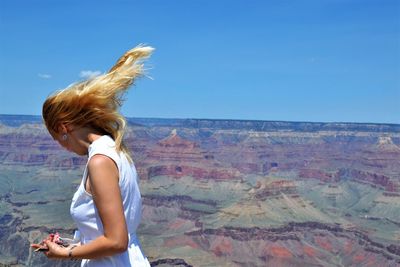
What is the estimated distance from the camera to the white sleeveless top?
2.49 m

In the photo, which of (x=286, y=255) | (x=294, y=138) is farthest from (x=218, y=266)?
(x=294, y=138)

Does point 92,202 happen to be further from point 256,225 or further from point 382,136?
point 382,136

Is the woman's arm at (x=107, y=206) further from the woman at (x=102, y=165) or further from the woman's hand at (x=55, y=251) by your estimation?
the woman's hand at (x=55, y=251)

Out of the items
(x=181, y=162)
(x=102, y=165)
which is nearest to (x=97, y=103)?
(x=102, y=165)

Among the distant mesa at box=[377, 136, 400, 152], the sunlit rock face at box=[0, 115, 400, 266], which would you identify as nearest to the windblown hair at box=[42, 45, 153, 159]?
the sunlit rock face at box=[0, 115, 400, 266]

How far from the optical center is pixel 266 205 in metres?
119

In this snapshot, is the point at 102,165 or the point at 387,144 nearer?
the point at 102,165

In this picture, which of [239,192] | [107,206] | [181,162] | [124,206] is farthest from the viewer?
[181,162]

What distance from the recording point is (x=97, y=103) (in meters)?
2.65

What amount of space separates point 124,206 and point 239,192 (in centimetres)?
14191

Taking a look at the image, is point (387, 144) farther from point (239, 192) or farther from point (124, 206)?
point (124, 206)

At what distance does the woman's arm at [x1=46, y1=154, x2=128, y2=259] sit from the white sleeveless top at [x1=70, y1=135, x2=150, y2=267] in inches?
2.3

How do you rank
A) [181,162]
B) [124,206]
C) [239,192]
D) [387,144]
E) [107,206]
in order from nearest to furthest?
[107,206] → [124,206] → [239,192] → [181,162] → [387,144]

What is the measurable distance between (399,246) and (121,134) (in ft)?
329
